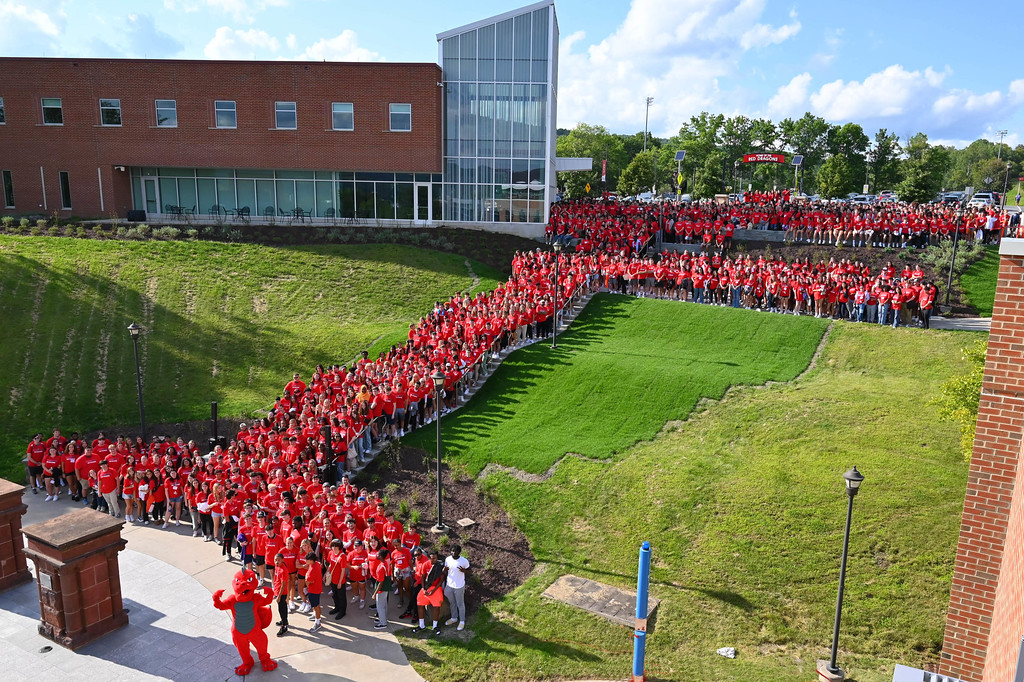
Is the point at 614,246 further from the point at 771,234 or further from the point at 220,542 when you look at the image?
the point at 220,542

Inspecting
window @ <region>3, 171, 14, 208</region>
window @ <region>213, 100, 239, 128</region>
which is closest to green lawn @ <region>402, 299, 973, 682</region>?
window @ <region>213, 100, 239, 128</region>

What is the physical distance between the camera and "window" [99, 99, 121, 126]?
38000 millimetres

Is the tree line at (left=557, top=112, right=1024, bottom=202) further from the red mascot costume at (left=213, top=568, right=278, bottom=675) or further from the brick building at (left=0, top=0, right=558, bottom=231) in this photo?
the red mascot costume at (left=213, top=568, right=278, bottom=675)

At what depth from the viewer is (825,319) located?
23188 mm

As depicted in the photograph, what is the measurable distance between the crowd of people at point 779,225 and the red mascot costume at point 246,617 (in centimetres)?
2315

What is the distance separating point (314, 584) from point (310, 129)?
31438mm

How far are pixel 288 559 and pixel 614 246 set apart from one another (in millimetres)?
22843

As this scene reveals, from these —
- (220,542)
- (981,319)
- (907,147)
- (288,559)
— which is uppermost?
(907,147)

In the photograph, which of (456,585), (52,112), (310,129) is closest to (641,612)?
(456,585)

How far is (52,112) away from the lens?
38188 mm

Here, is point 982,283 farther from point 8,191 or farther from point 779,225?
point 8,191

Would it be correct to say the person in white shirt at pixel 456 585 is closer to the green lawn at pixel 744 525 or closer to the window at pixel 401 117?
the green lawn at pixel 744 525

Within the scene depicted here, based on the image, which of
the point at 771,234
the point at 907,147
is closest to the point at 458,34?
the point at 771,234

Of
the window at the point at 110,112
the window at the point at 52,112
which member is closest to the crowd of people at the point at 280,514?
the window at the point at 110,112
